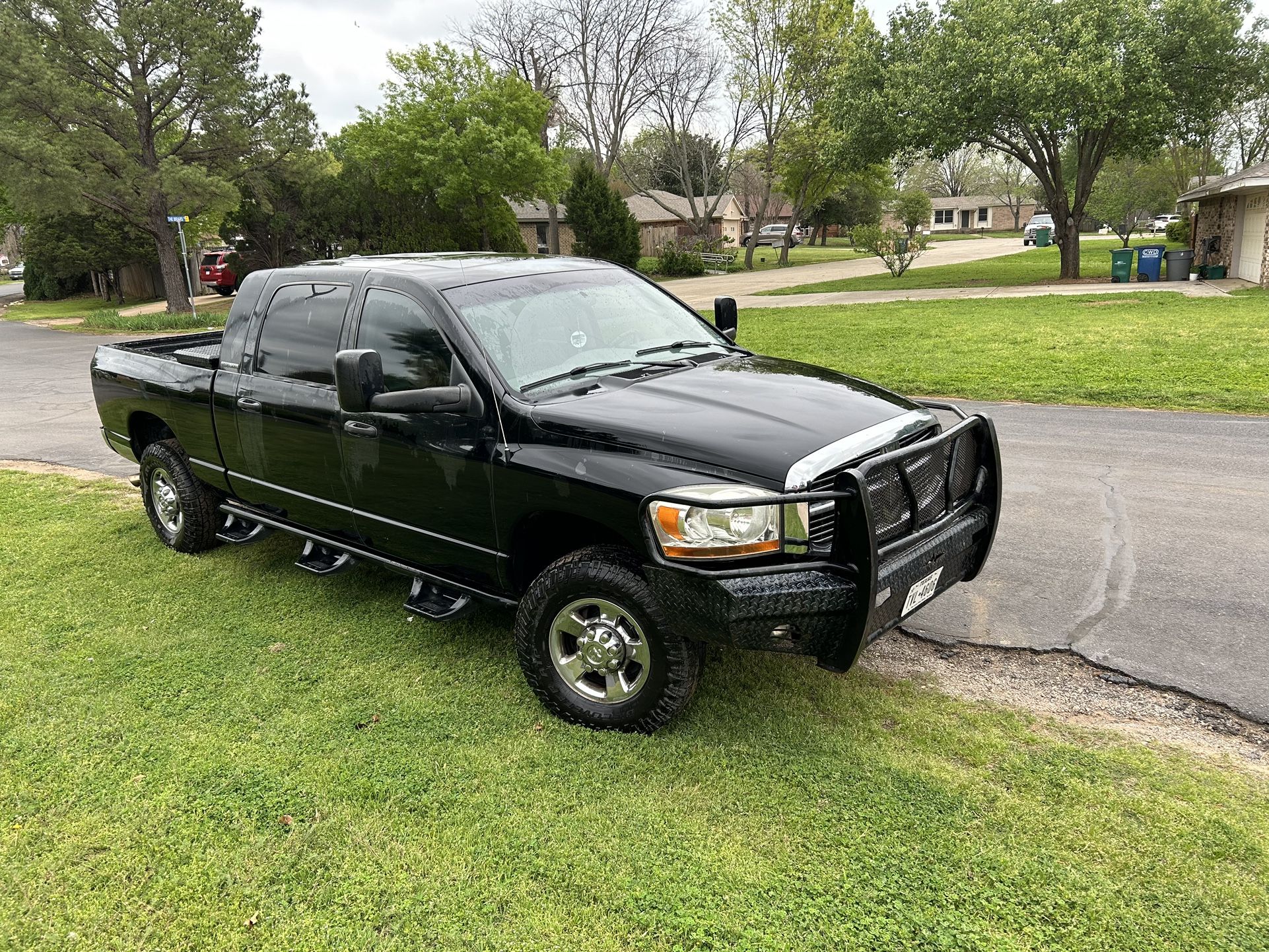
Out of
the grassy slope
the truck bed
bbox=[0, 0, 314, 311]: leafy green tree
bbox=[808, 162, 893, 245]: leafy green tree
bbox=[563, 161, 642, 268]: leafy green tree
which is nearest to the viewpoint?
the grassy slope

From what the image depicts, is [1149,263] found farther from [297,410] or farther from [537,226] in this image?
[537,226]

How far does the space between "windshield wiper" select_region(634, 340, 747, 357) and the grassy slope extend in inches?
62.1

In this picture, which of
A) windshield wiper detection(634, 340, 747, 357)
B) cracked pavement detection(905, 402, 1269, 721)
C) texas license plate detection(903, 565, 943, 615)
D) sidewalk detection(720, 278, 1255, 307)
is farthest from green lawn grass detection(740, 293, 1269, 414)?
texas license plate detection(903, 565, 943, 615)

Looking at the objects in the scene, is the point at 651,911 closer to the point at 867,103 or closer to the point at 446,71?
the point at 867,103

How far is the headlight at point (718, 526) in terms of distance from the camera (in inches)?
121

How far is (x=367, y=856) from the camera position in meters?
2.94

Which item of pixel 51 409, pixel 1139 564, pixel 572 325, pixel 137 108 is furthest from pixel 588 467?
pixel 137 108

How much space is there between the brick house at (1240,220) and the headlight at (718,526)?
22.4 m

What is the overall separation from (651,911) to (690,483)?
4.65 feet

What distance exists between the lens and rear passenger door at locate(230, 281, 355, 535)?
442 centimetres

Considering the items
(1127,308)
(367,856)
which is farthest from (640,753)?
(1127,308)

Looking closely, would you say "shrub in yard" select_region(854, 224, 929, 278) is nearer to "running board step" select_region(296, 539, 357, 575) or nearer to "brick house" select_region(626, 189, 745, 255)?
"brick house" select_region(626, 189, 745, 255)

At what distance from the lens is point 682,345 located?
14.7 feet

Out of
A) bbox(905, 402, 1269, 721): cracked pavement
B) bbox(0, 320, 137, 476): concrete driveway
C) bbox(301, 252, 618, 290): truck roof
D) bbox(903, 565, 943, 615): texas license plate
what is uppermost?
bbox(301, 252, 618, 290): truck roof
